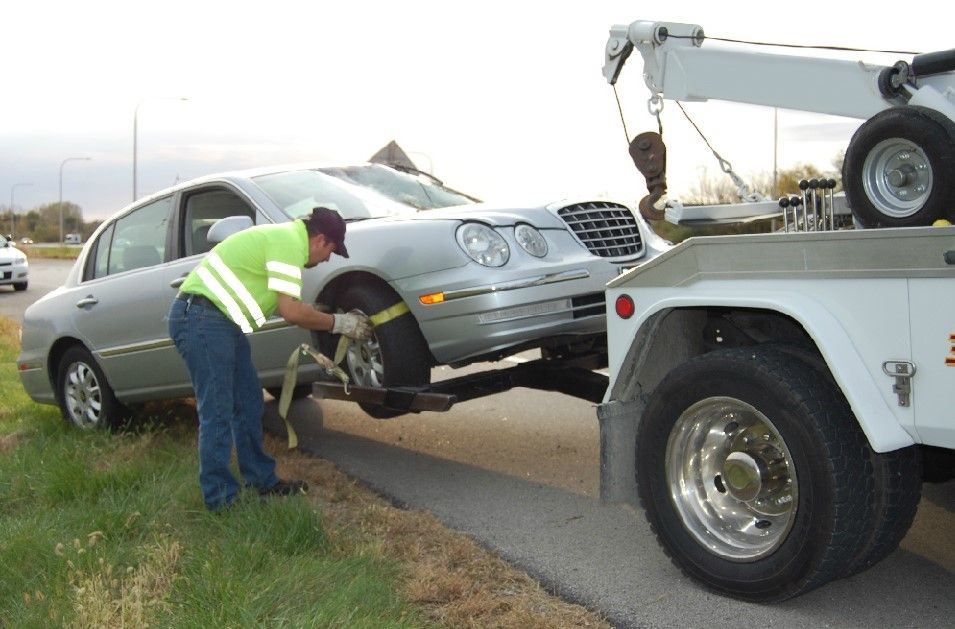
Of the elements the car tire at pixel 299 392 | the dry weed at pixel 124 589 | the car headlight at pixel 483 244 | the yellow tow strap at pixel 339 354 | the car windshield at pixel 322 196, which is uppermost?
the car windshield at pixel 322 196

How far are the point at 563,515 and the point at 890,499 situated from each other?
1.95m

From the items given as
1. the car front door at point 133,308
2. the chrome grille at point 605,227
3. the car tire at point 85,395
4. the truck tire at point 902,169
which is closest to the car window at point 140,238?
the car front door at point 133,308

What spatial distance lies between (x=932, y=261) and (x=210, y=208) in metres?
4.99

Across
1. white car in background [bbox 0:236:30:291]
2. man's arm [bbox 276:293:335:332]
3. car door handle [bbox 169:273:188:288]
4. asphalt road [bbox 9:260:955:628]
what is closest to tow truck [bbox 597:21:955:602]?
asphalt road [bbox 9:260:955:628]

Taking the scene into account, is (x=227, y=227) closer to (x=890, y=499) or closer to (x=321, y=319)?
(x=321, y=319)

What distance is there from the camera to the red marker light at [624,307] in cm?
438

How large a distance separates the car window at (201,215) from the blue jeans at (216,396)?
1653mm

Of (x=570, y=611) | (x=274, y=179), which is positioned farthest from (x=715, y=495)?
(x=274, y=179)

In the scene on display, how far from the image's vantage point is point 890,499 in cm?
378

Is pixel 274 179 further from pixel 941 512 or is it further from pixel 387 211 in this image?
pixel 941 512

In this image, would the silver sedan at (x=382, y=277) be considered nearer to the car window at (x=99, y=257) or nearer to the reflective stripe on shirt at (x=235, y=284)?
the car window at (x=99, y=257)

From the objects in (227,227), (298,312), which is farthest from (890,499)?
(227,227)

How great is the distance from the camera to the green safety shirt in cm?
535

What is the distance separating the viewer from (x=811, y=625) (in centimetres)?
390
